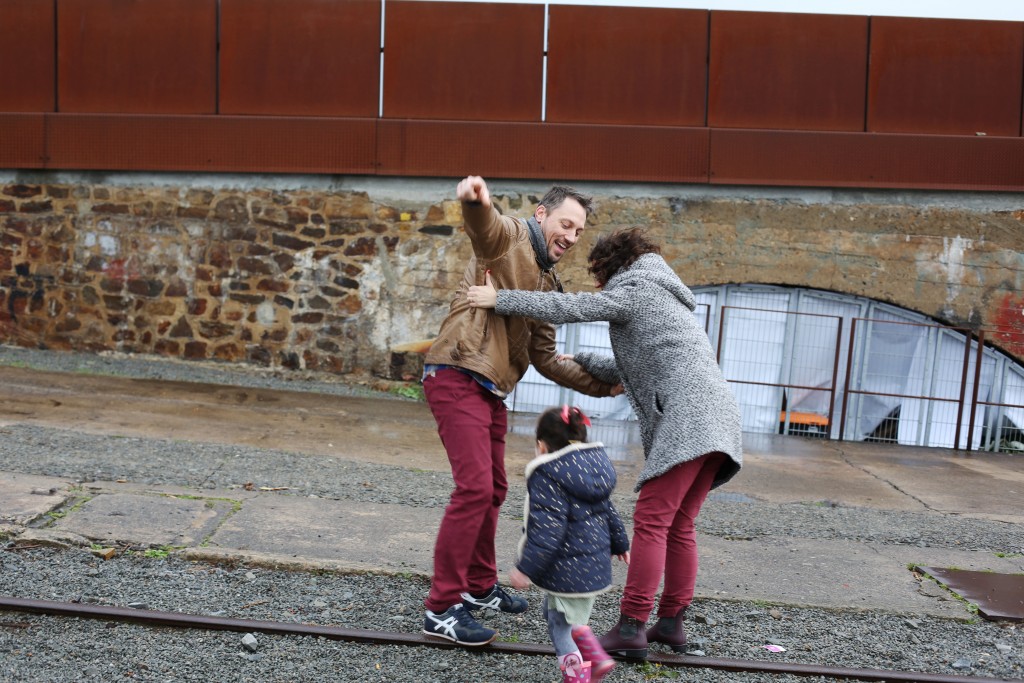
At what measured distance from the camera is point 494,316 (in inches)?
151

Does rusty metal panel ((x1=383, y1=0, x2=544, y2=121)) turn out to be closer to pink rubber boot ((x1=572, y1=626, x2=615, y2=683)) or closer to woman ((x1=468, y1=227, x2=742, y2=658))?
woman ((x1=468, y1=227, x2=742, y2=658))

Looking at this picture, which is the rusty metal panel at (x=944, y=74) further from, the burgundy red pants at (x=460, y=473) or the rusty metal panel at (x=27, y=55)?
the rusty metal panel at (x=27, y=55)

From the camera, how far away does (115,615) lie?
384 centimetres

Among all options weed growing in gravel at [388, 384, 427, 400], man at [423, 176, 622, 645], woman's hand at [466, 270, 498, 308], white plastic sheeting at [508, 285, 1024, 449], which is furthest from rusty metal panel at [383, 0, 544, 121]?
woman's hand at [466, 270, 498, 308]

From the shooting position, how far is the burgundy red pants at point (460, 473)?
3713 mm

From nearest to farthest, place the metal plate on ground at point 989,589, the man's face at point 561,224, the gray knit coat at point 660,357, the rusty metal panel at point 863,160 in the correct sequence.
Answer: the gray knit coat at point 660,357 < the man's face at point 561,224 < the metal plate on ground at point 989,589 < the rusty metal panel at point 863,160

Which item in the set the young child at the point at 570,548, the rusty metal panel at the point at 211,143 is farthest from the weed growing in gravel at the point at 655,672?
the rusty metal panel at the point at 211,143

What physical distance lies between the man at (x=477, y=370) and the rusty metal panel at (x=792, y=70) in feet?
21.5

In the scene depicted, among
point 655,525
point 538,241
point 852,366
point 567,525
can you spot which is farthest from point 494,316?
point 852,366

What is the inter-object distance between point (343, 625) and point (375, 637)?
241 mm

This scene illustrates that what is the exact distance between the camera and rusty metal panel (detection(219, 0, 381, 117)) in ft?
32.6

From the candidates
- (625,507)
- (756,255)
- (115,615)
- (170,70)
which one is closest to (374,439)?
(625,507)

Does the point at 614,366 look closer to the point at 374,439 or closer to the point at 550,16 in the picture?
the point at 374,439

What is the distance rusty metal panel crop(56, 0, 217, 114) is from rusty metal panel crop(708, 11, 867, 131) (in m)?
5.30
